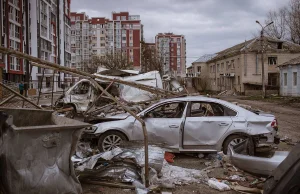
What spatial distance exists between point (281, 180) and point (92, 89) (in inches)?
582

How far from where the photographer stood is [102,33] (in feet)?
363

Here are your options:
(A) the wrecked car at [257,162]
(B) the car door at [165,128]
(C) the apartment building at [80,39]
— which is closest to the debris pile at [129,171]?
(A) the wrecked car at [257,162]

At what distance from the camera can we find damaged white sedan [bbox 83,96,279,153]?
741cm

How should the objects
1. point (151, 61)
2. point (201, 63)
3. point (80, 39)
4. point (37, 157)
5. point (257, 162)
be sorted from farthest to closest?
1. point (80, 39)
2. point (201, 63)
3. point (151, 61)
4. point (257, 162)
5. point (37, 157)

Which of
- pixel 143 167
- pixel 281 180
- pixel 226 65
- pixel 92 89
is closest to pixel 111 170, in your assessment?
pixel 143 167

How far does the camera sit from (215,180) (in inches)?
230

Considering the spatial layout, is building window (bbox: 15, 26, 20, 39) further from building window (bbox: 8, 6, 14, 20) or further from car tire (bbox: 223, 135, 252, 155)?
car tire (bbox: 223, 135, 252, 155)

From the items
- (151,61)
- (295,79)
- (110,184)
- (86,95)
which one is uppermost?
(151,61)

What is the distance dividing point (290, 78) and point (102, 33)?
83.8 m

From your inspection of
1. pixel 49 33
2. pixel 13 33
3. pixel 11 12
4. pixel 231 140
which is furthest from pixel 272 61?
pixel 231 140

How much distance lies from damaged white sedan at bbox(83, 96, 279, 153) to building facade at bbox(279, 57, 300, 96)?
30.4m

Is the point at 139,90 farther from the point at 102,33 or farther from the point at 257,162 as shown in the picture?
the point at 102,33

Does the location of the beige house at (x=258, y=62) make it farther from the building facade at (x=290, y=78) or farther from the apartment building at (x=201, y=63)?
the apartment building at (x=201, y=63)

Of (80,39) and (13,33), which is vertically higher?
(80,39)
